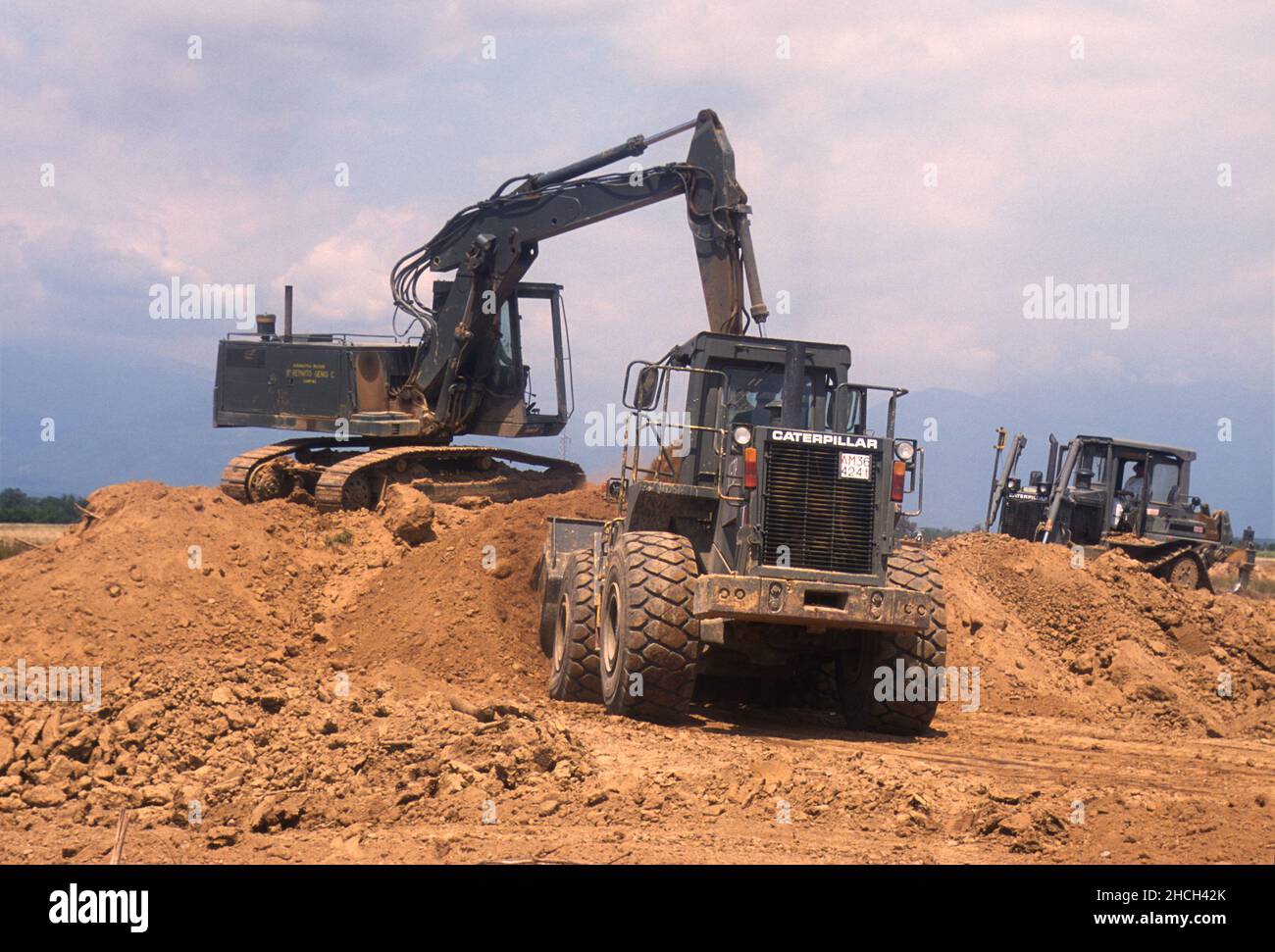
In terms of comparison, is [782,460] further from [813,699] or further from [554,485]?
[554,485]

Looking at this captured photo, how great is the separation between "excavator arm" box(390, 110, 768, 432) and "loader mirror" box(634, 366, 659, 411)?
5.21m

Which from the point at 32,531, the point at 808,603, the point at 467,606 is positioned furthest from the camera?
the point at 32,531

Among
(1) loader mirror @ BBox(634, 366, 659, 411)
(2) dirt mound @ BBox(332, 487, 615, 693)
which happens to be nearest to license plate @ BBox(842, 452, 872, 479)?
(1) loader mirror @ BBox(634, 366, 659, 411)

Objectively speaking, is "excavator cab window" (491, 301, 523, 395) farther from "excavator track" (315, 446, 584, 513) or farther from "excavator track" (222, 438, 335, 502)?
"excavator track" (222, 438, 335, 502)

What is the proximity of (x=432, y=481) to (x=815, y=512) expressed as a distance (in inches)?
371

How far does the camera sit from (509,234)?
1956 cm

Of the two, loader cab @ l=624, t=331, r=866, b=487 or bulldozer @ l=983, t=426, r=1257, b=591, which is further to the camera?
bulldozer @ l=983, t=426, r=1257, b=591

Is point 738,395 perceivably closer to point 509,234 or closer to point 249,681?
point 249,681

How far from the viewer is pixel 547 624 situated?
13805 millimetres

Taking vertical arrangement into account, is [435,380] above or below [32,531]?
above

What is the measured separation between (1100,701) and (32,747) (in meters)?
10.4

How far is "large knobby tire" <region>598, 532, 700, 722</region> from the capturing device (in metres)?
10.3

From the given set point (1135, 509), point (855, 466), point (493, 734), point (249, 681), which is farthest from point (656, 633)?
point (1135, 509)

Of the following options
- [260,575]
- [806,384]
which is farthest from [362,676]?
[806,384]
